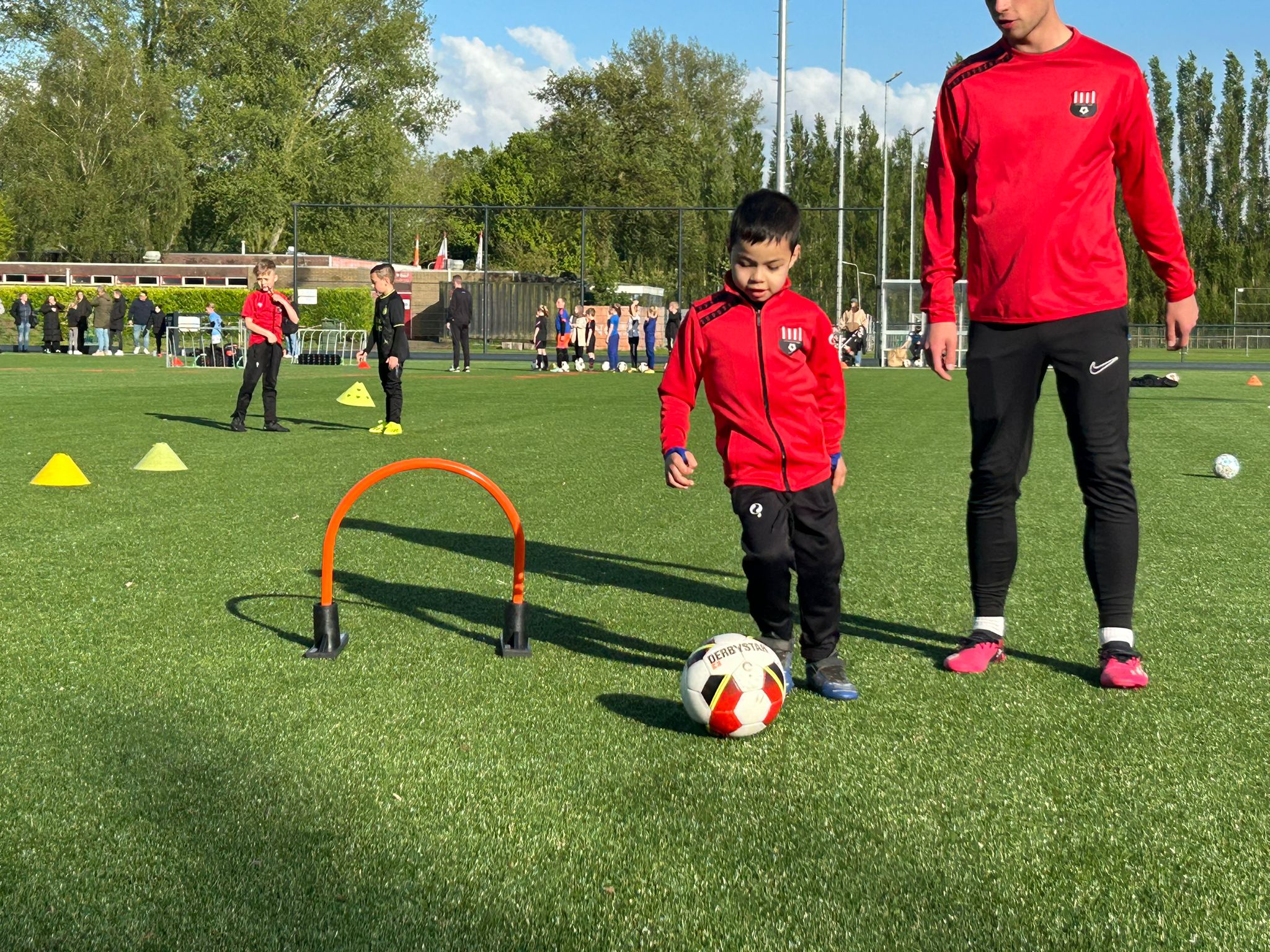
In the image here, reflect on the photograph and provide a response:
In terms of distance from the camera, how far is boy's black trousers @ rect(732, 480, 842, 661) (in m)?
4.07

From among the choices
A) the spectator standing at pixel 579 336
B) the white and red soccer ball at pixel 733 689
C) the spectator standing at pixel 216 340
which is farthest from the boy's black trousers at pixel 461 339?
the white and red soccer ball at pixel 733 689

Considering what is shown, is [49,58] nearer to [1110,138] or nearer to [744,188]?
[744,188]

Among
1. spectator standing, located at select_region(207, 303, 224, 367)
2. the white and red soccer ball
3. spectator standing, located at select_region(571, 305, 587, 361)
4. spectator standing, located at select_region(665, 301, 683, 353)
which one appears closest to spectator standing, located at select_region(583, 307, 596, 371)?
spectator standing, located at select_region(571, 305, 587, 361)

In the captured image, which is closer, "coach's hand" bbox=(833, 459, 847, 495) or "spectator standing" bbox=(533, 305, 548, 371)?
"coach's hand" bbox=(833, 459, 847, 495)

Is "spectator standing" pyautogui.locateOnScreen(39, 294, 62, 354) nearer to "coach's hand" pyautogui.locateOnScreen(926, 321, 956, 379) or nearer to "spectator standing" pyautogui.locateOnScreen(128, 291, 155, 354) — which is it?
"spectator standing" pyautogui.locateOnScreen(128, 291, 155, 354)

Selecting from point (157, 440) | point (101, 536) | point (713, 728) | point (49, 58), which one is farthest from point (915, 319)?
point (49, 58)

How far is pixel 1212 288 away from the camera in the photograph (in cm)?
6097

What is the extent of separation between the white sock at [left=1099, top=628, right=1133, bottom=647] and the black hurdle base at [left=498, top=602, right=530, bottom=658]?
1901 mm

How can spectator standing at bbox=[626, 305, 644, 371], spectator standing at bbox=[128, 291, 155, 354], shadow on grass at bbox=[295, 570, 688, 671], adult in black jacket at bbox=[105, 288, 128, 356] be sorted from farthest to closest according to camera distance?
spectator standing at bbox=[128, 291, 155, 354]
adult in black jacket at bbox=[105, 288, 128, 356]
spectator standing at bbox=[626, 305, 644, 371]
shadow on grass at bbox=[295, 570, 688, 671]

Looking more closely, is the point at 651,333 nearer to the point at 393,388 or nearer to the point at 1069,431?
the point at 393,388

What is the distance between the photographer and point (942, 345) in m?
4.35

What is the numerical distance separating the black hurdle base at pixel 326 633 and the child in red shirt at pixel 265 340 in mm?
8966

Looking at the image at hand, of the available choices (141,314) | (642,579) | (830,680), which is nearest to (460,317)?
(141,314)

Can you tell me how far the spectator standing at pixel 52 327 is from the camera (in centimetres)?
3803
